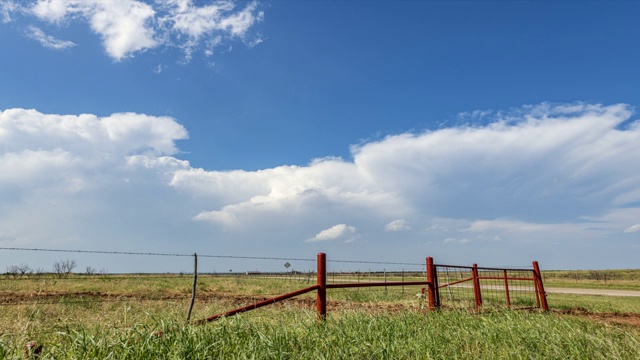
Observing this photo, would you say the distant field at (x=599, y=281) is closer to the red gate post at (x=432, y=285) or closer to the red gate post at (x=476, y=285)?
the red gate post at (x=476, y=285)

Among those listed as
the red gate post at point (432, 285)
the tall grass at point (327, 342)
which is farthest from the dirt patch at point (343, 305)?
the tall grass at point (327, 342)

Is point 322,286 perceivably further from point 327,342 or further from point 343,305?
point 343,305

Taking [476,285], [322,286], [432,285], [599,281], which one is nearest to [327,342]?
[322,286]

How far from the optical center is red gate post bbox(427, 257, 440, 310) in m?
7.39

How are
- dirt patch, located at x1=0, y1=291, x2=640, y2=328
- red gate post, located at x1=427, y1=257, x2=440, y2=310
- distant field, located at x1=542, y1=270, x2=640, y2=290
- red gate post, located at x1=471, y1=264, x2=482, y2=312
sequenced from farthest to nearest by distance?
distant field, located at x1=542, y1=270, x2=640, y2=290, dirt patch, located at x1=0, y1=291, x2=640, y2=328, red gate post, located at x1=471, y1=264, x2=482, y2=312, red gate post, located at x1=427, y1=257, x2=440, y2=310

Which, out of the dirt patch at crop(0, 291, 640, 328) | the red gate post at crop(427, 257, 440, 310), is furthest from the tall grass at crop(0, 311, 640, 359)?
the dirt patch at crop(0, 291, 640, 328)

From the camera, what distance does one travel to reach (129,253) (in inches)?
309

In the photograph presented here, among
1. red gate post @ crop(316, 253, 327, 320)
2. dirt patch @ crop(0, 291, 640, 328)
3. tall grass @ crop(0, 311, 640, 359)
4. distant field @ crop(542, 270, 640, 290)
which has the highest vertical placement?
red gate post @ crop(316, 253, 327, 320)

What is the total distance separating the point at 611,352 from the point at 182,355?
4484mm

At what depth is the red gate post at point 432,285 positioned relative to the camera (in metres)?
7.39

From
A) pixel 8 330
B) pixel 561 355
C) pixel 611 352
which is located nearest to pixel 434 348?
pixel 561 355

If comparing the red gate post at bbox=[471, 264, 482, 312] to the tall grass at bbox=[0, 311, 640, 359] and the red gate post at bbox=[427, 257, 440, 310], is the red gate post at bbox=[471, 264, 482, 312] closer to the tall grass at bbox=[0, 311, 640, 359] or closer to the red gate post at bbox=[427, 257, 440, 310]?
Answer: the red gate post at bbox=[427, 257, 440, 310]

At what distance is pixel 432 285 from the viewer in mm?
7566

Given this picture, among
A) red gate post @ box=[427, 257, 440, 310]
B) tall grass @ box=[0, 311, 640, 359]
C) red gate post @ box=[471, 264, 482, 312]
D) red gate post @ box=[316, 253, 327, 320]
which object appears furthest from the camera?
red gate post @ box=[471, 264, 482, 312]
